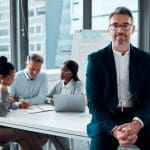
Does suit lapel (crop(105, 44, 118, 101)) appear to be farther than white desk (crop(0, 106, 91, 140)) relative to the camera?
No

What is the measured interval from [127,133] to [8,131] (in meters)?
1.22

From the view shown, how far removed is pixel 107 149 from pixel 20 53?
265 centimetres

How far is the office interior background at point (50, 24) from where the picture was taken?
4371 millimetres

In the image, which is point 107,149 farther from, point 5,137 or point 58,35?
point 58,35

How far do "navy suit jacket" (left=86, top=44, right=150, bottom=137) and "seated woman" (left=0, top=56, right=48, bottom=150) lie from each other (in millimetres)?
867

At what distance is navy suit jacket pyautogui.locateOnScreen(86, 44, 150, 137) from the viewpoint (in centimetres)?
211

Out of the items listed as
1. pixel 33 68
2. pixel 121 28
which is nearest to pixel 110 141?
pixel 121 28

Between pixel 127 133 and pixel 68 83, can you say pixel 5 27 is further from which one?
pixel 127 133

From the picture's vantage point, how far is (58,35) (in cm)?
512

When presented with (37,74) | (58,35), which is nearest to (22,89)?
(37,74)

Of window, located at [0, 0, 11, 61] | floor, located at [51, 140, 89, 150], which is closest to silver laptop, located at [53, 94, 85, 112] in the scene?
floor, located at [51, 140, 89, 150]

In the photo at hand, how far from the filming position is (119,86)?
2.15m

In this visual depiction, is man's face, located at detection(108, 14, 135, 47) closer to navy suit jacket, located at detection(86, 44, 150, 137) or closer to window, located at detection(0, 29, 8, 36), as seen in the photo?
navy suit jacket, located at detection(86, 44, 150, 137)

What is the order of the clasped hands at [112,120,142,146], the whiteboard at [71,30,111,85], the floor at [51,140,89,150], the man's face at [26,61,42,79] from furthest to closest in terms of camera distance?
the whiteboard at [71,30,111,85]
the floor at [51,140,89,150]
the man's face at [26,61,42,79]
the clasped hands at [112,120,142,146]
